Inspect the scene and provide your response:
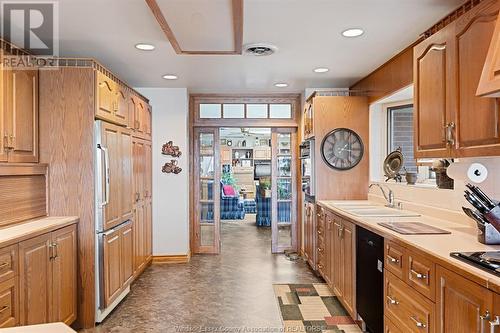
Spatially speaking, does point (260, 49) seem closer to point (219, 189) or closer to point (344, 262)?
point (344, 262)

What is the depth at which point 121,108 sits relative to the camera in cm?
381

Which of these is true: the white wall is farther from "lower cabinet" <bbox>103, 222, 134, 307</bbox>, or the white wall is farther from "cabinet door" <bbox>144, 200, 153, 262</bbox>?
"lower cabinet" <bbox>103, 222, 134, 307</bbox>

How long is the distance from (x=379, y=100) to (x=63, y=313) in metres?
3.64

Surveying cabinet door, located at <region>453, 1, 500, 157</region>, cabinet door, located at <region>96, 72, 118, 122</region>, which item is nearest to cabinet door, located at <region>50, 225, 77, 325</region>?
cabinet door, located at <region>96, 72, 118, 122</region>

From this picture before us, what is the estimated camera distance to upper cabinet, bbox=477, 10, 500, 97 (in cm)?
163

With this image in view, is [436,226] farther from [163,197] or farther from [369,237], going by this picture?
[163,197]

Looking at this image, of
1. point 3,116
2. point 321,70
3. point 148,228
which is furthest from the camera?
point 148,228

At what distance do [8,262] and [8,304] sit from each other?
25 cm

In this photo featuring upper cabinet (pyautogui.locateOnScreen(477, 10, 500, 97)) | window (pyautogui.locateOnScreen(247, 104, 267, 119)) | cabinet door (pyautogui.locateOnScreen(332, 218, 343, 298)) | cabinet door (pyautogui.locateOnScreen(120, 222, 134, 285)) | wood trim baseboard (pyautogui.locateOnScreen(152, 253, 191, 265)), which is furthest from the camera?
window (pyautogui.locateOnScreen(247, 104, 267, 119))

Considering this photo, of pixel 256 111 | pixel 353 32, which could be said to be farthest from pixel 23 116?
pixel 256 111

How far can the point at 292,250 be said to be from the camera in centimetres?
570

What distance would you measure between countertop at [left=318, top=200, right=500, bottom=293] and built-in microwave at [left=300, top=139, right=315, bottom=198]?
1339 millimetres

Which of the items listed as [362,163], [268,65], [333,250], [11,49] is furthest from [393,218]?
[11,49]

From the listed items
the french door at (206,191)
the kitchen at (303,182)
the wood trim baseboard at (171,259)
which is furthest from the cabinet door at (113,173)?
the french door at (206,191)
